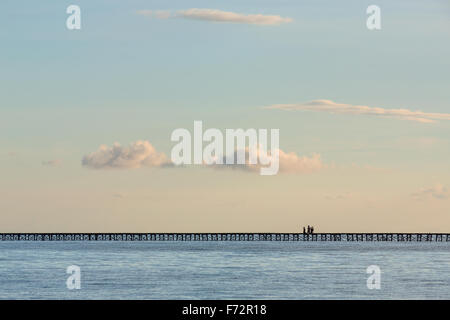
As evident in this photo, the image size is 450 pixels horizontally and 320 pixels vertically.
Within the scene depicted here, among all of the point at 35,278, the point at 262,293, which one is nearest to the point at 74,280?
the point at 35,278

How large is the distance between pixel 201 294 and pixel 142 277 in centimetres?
1561

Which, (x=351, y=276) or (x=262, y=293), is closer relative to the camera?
(x=262, y=293)
